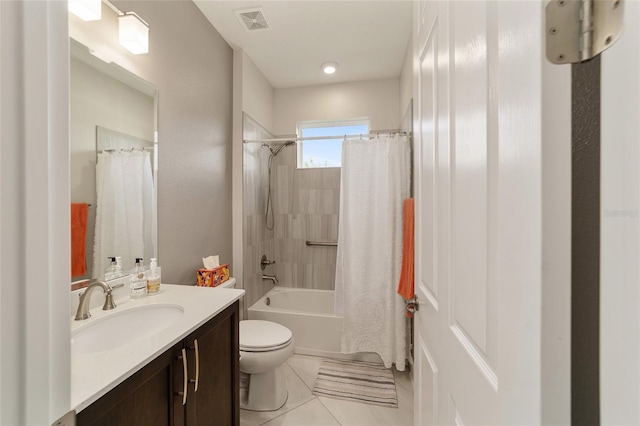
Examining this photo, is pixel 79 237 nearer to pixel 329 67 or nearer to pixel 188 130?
pixel 188 130

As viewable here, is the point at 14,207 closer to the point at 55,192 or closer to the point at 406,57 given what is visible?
the point at 55,192

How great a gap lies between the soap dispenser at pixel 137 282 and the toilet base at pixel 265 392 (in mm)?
971

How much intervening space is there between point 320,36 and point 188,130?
1314mm

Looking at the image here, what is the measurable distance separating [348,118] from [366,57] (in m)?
0.64

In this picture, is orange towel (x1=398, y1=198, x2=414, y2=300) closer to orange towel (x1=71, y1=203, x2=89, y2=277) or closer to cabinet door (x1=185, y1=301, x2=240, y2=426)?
cabinet door (x1=185, y1=301, x2=240, y2=426)

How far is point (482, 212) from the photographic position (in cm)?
54

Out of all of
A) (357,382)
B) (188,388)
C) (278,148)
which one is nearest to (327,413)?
(357,382)

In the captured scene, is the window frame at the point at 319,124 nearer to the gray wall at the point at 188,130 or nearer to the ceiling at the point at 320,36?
the ceiling at the point at 320,36

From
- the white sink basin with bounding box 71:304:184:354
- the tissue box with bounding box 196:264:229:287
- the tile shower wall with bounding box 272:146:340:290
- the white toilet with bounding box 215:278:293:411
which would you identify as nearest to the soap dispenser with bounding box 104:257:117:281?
the white sink basin with bounding box 71:304:184:354

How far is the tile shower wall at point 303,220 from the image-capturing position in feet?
10.1

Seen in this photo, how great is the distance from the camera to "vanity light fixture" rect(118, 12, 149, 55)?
4.19 ft

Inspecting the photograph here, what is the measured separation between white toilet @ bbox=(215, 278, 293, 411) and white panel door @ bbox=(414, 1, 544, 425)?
3.37 ft
